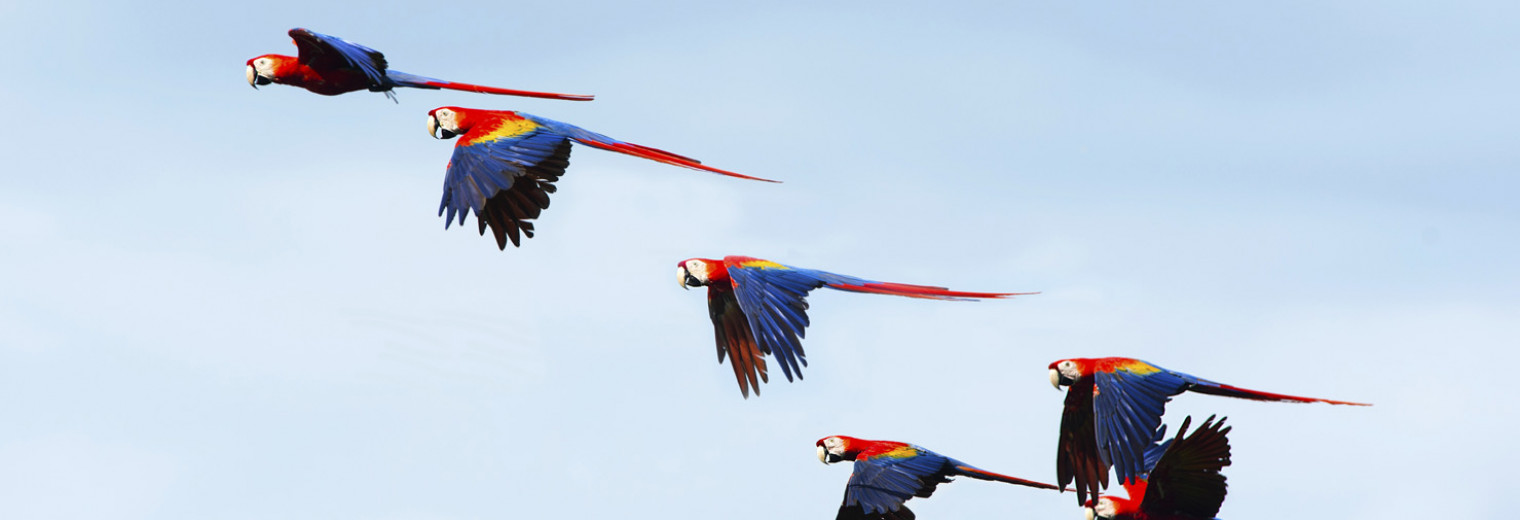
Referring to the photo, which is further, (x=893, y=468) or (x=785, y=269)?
(x=893, y=468)

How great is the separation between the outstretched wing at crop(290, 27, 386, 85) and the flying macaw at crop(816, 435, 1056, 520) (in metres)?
5.19

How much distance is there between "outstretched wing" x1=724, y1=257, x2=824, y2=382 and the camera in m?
13.1

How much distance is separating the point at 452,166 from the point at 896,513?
15.6ft

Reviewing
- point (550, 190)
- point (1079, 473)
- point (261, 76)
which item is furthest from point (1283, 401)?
point (261, 76)

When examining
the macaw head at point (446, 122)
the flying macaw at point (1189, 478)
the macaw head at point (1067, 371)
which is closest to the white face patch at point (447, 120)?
the macaw head at point (446, 122)

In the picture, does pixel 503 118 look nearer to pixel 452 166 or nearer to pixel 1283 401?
pixel 452 166

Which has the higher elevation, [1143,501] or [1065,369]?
[1065,369]

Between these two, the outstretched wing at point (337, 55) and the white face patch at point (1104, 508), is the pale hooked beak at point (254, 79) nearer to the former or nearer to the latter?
the outstretched wing at point (337, 55)

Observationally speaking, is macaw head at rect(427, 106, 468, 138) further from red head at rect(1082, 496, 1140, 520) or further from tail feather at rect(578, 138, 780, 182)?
red head at rect(1082, 496, 1140, 520)

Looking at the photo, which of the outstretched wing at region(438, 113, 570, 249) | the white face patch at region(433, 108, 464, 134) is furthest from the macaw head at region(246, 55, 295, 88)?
the outstretched wing at region(438, 113, 570, 249)

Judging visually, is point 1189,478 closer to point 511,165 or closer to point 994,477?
point 994,477

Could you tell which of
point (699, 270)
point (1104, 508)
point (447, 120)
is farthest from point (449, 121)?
point (1104, 508)

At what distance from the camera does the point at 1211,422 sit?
47.8ft

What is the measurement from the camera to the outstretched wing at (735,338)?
574 inches
